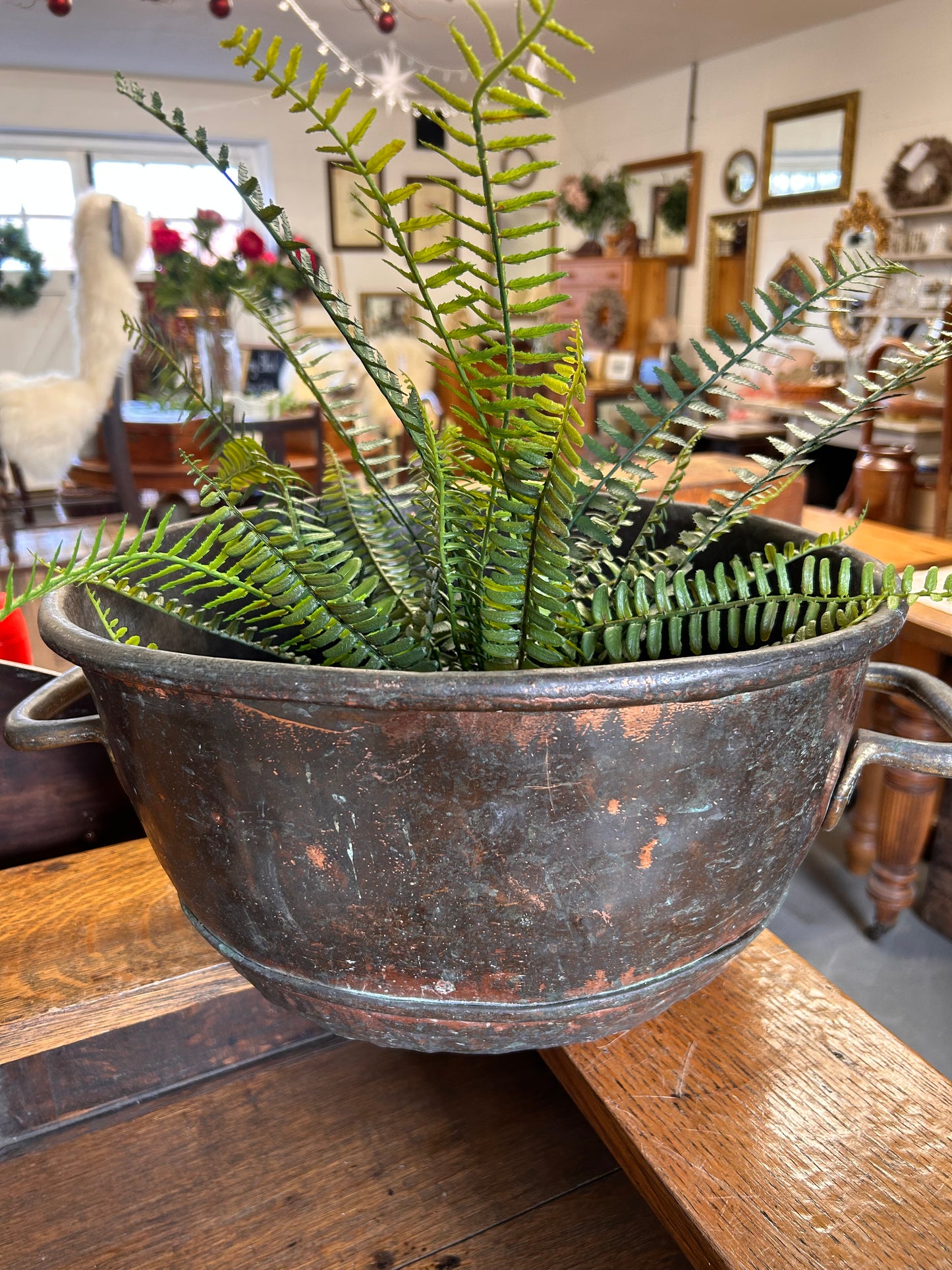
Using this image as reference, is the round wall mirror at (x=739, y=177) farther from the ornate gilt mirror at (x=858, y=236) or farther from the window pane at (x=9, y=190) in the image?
the window pane at (x=9, y=190)

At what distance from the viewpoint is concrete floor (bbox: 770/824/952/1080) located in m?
1.32

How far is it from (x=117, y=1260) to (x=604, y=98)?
23.0 ft

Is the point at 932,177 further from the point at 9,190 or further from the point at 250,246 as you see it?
the point at 9,190

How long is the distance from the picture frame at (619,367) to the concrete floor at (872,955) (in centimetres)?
443

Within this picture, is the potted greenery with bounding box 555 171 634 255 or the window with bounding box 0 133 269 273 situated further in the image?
the potted greenery with bounding box 555 171 634 255

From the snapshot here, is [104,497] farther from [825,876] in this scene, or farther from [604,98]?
[604,98]

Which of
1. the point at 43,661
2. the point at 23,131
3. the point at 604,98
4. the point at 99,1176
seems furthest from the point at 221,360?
the point at 604,98

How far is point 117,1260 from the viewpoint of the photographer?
0.57 metres

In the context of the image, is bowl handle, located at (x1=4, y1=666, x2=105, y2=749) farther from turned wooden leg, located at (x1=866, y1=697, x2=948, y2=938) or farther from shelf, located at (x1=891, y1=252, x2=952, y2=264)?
shelf, located at (x1=891, y1=252, x2=952, y2=264)

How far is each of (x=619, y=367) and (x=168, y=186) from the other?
3.18 m

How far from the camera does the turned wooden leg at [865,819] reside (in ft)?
5.38

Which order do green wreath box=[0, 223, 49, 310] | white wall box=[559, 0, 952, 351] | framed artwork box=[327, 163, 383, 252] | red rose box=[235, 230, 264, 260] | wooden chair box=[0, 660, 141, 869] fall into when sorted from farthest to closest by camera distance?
framed artwork box=[327, 163, 383, 252] → green wreath box=[0, 223, 49, 310] → white wall box=[559, 0, 952, 351] → red rose box=[235, 230, 264, 260] → wooden chair box=[0, 660, 141, 869]

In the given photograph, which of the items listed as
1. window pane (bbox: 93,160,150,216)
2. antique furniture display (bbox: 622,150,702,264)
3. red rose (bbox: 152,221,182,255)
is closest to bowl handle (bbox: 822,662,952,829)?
red rose (bbox: 152,221,182,255)

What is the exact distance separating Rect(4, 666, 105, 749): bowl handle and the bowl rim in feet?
0.54
